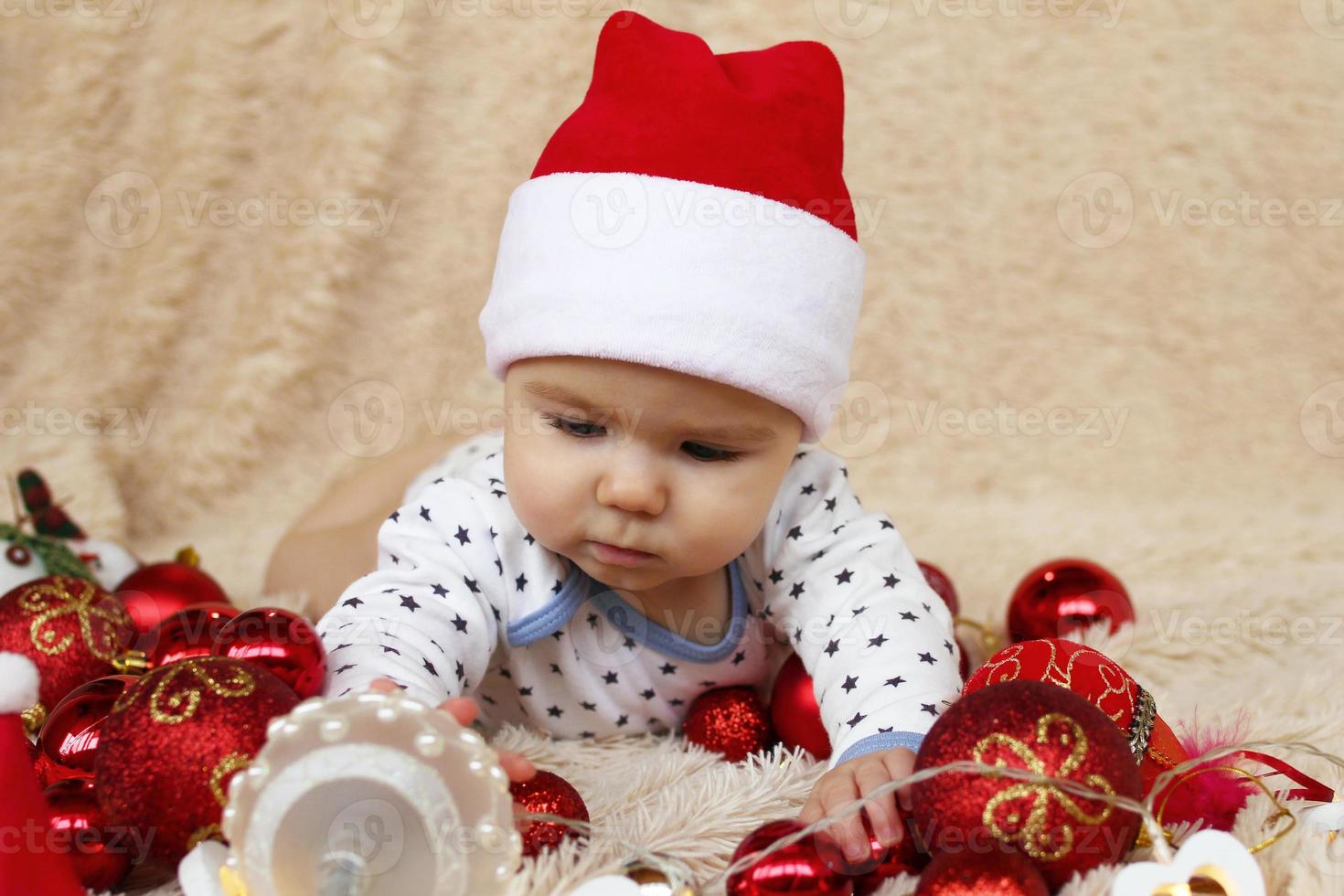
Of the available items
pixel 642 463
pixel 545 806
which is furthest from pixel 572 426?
pixel 545 806

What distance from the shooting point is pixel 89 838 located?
846 mm

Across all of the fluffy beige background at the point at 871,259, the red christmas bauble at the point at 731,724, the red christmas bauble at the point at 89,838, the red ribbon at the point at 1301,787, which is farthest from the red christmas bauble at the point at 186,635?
the red ribbon at the point at 1301,787

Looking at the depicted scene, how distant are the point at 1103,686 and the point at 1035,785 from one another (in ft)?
0.75

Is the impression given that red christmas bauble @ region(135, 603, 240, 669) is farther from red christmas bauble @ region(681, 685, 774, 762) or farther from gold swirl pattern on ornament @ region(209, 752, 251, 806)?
red christmas bauble @ region(681, 685, 774, 762)

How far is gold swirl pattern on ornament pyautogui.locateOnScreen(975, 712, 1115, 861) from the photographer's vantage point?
77 cm

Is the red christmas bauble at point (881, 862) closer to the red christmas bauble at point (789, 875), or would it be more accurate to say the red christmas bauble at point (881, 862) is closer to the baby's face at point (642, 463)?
the red christmas bauble at point (789, 875)

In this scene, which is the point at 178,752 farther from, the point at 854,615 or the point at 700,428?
the point at 854,615

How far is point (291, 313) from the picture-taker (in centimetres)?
192

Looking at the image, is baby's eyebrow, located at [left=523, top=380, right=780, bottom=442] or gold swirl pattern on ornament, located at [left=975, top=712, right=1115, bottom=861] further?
baby's eyebrow, located at [left=523, top=380, right=780, bottom=442]

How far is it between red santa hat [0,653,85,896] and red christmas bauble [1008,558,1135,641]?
960mm

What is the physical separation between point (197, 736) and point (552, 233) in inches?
19.4

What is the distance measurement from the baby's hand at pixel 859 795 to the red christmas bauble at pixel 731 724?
0.20 metres

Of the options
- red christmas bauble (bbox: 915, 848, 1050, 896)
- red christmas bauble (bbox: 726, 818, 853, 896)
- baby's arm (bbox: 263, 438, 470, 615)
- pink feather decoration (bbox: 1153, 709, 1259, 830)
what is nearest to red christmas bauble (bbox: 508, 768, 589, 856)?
red christmas bauble (bbox: 726, 818, 853, 896)

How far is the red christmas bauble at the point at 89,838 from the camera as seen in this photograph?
0.84m
